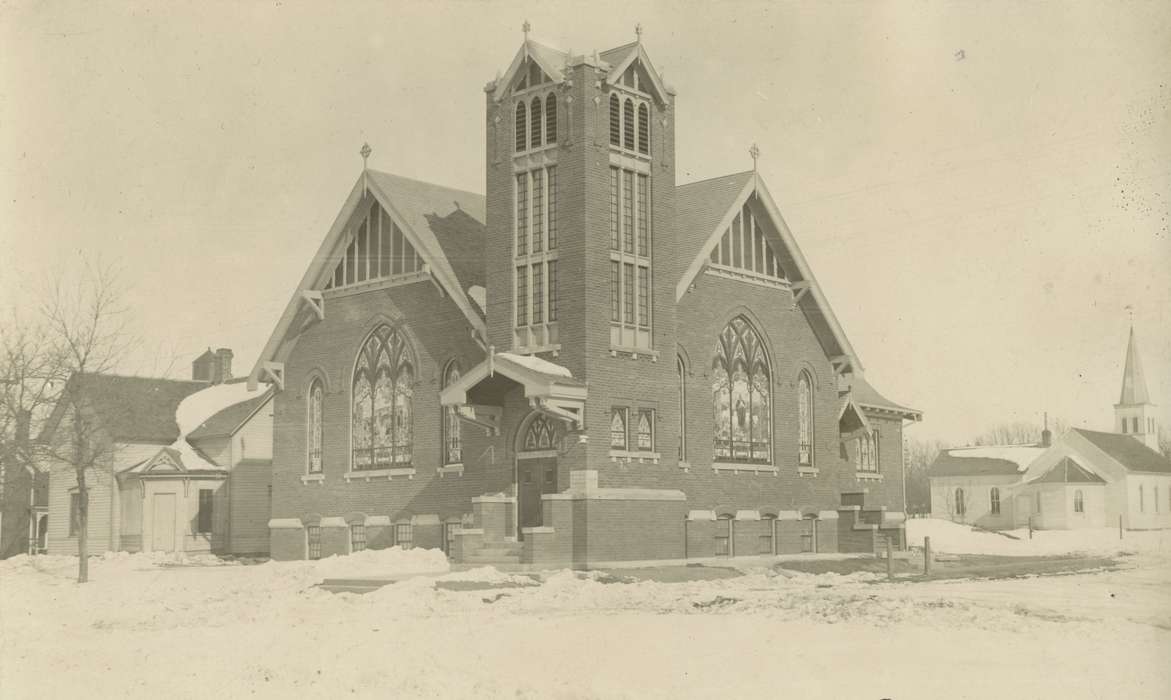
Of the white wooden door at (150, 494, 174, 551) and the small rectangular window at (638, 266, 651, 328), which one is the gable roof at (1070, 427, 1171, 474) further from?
the white wooden door at (150, 494, 174, 551)

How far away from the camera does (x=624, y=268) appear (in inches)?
1182

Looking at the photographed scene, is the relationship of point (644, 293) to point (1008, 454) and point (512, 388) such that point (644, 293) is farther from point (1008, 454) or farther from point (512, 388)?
point (1008, 454)

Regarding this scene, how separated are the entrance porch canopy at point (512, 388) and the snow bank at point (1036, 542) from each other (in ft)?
54.4

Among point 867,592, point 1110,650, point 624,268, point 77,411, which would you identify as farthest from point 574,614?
point 77,411

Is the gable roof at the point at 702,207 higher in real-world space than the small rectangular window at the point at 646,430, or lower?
higher

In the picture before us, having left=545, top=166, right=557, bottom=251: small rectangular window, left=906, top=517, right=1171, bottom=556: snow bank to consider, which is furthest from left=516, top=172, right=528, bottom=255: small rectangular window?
left=906, top=517, right=1171, bottom=556: snow bank

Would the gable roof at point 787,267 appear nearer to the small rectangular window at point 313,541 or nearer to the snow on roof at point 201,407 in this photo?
the small rectangular window at point 313,541

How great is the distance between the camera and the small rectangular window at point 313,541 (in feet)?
119

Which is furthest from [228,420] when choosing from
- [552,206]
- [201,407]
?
[552,206]

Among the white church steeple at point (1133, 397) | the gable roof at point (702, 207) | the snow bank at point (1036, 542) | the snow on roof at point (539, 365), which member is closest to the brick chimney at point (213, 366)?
the gable roof at point (702, 207)

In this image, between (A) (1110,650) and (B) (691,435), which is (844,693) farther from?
(B) (691,435)

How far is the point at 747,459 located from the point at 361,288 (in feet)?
37.0

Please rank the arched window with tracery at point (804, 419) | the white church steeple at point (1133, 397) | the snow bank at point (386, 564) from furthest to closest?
the arched window with tracery at point (804, 419) → the snow bank at point (386, 564) → the white church steeple at point (1133, 397)

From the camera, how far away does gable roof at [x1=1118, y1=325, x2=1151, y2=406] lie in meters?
21.7
